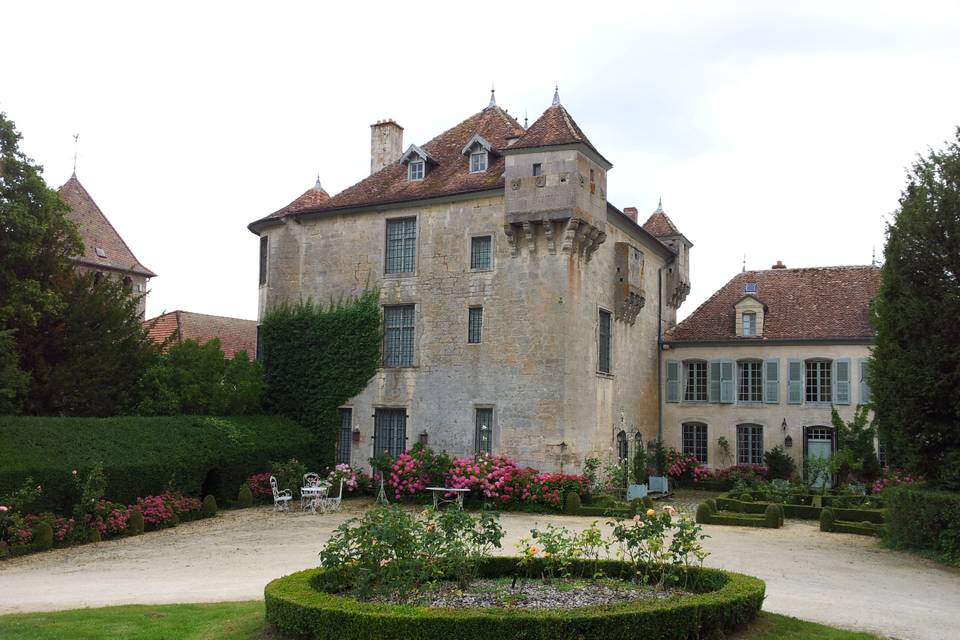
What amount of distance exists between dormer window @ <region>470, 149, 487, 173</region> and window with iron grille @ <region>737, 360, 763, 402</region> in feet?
36.7

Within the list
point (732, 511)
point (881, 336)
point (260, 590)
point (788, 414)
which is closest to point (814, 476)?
point (788, 414)

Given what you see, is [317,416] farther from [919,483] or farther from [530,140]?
[919,483]

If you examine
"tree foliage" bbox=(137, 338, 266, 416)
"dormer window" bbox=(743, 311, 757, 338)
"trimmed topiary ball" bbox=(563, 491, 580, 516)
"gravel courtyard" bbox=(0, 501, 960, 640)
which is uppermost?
"dormer window" bbox=(743, 311, 757, 338)

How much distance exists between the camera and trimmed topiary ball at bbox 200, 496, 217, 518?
62.3 feet

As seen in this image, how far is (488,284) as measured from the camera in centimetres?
2225

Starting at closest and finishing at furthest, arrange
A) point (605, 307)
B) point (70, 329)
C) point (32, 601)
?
point (32, 601), point (70, 329), point (605, 307)

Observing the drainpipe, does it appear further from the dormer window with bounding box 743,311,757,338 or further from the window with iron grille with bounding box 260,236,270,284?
the window with iron grille with bounding box 260,236,270,284

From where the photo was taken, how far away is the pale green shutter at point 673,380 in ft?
93.5

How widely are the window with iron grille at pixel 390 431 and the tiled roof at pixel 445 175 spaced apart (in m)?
5.92

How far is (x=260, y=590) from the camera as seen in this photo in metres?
11.2

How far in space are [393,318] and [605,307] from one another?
5.93 metres

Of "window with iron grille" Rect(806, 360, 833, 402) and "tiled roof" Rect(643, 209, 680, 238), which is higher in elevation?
"tiled roof" Rect(643, 209, 680, 238)

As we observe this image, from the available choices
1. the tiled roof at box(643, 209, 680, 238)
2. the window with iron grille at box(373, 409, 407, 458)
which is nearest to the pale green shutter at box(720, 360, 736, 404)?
the tiled roof at box(643, 209, 680, 238)

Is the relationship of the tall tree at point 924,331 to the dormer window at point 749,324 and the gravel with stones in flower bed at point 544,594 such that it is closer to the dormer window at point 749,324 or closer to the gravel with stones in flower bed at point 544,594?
the gravel with stones in flower bed at point 544,594
